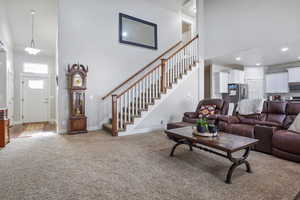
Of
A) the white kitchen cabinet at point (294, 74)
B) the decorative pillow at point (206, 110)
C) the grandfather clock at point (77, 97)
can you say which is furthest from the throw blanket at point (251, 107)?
the grandfather clock at point (77, 97)

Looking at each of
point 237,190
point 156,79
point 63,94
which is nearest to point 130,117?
point 156,79

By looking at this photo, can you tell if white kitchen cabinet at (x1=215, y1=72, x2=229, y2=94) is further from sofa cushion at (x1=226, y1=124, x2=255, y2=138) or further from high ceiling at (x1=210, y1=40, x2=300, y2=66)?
sofa cushion at (x1=226, y1=124, x2=255, y2=138)

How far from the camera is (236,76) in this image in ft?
21.9

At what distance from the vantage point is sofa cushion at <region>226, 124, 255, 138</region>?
10.2ft

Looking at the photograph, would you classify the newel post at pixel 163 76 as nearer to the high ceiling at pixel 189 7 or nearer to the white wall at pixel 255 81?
the high ceiling at pixel 189 7

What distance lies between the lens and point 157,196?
1653 mm

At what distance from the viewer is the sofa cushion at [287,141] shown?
2445mm

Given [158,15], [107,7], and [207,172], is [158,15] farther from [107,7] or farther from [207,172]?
[207,172]

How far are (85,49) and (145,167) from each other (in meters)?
3.95

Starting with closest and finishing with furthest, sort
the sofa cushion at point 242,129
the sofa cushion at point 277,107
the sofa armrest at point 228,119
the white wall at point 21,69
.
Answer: the sofa cushion at point 242,129
the sofa cushion at point 277,107
the sofa armrest at point 228,119
the white wall at point 21,69

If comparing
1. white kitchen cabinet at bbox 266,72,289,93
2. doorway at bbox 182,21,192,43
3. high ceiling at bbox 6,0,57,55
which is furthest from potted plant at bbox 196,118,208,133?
doorway at bbox 182,21,192,43

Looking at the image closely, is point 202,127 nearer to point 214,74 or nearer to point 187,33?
point 214,74

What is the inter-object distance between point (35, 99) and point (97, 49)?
13.3 ft

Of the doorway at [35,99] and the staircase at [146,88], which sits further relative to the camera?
the doorway at [35,99]
